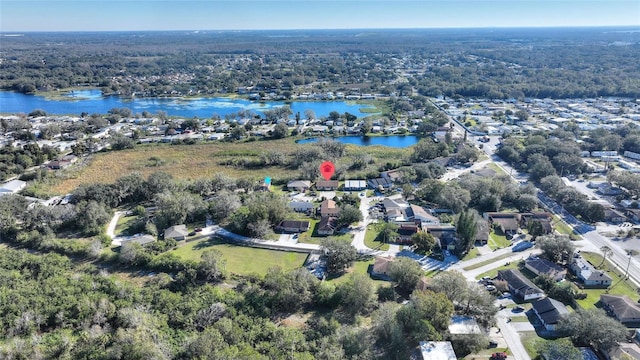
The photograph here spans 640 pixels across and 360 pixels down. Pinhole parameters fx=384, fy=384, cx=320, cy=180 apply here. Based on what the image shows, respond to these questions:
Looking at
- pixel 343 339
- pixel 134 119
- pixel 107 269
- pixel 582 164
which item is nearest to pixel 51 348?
pixel 107 269

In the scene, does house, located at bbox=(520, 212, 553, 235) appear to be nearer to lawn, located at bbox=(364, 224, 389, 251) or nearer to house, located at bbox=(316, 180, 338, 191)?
lawn, located at bbox=(364, 224, 389, 251)

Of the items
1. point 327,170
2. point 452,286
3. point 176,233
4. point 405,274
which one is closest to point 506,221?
point 405,274

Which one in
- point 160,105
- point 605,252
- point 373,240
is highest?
point 160,105

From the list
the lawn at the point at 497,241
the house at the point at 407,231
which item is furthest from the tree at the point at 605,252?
the house at the point at 407,231

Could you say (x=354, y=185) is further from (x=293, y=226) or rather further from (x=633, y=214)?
(x=633, y=214)

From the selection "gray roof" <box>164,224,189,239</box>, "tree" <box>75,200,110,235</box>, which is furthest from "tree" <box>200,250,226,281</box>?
"tree" <box>75,200,110,235</box>

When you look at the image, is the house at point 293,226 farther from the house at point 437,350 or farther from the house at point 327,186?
the house at point 437,350
